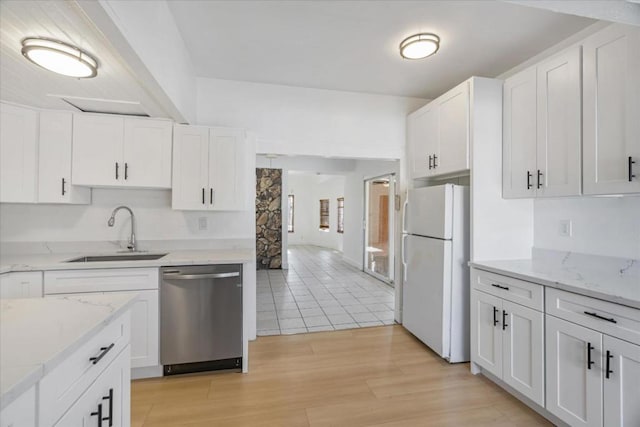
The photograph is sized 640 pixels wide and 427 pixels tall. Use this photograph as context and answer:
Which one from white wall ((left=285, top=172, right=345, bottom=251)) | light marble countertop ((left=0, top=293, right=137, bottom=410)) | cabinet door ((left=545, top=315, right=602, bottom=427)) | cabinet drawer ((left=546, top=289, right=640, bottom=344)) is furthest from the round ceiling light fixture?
white wall ((left=285, top=172, right=345, bottom=251))

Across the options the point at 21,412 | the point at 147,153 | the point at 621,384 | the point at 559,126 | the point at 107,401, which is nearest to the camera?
the point at 21,412

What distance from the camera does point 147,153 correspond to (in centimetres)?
262

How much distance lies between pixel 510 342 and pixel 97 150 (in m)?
3.64

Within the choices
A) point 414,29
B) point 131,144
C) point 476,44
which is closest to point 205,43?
point 131,144

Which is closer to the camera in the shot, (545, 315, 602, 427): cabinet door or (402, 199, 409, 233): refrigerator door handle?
(545, 315, 602, 427): cabinet door

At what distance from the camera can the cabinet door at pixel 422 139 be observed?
302cm

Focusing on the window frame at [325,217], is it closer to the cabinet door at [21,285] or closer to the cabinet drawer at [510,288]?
the cabinet drawer at [510,288]

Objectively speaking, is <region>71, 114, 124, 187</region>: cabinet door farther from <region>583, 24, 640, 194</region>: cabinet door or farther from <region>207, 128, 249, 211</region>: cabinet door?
<region>583, 24, 640, 194</region>: cabinet door

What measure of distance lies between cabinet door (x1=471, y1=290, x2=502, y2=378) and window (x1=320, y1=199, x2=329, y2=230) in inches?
311

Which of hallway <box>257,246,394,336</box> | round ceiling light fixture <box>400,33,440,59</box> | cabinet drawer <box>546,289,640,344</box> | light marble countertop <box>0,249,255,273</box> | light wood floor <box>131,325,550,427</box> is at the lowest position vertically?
light wood floor <box>131,325,550,427</box>

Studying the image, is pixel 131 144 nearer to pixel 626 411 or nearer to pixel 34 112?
pixel 34 112

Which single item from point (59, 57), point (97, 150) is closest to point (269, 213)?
point (97, 150)

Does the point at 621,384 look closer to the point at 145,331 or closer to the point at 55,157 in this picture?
the point at 145,331

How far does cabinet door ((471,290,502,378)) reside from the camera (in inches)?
86.3
